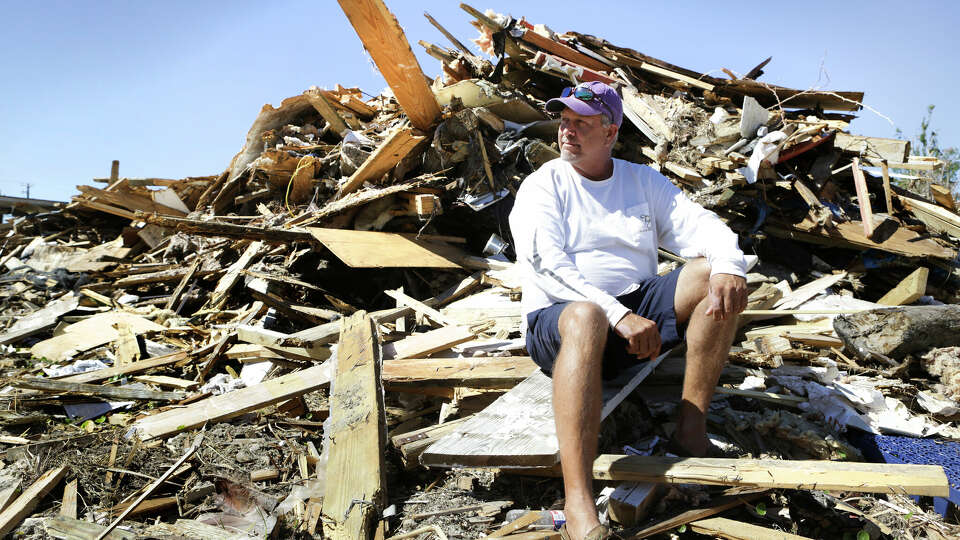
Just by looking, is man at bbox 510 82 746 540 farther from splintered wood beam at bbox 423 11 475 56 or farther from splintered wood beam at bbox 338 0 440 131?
splintered wood beam at bbox 423 11 475 56

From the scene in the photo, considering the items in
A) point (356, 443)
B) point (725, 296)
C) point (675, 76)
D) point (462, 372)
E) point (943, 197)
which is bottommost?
point (356, 443)

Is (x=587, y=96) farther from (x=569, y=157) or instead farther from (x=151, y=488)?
(x=151, y=488)

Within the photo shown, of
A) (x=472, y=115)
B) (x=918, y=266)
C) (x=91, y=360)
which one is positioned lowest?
(x=91, y=360)

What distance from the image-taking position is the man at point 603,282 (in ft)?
7.43

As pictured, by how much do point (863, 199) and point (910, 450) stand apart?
3.25 metres

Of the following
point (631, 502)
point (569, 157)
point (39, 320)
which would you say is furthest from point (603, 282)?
point (39, 320)

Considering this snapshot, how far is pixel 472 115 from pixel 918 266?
14.9ft

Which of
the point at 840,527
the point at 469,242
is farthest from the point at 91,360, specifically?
the point at 840,527

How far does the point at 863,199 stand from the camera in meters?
5.43

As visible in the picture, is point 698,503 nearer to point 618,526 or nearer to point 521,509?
point 618,526

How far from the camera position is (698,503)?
238 cm

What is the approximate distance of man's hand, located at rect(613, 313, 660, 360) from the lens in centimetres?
237

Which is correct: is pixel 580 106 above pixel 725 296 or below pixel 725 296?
above

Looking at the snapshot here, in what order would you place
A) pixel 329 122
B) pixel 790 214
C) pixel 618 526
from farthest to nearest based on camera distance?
pixel 329 122, pixel 790 214, pixel 618 526
